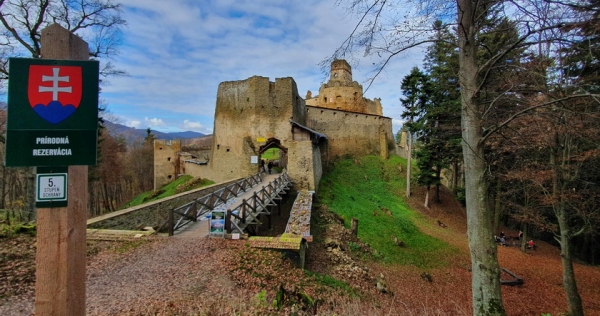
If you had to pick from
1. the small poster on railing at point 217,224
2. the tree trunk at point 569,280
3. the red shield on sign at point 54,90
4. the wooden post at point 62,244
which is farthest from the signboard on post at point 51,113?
the tree trunk at point 569,280

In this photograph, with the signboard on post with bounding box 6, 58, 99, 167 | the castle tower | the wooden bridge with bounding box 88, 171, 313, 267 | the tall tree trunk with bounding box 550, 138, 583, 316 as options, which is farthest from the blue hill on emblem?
the castle tower

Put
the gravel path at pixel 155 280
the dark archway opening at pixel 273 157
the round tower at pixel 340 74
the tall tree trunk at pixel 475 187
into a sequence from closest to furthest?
the tall tree trunk at pixel 475 187, the gravel path at pixel 155 280, the dark archway opening at pixel 273 157, the round tower at pixel 340 74

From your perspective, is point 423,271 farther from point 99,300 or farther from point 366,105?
point 366,105

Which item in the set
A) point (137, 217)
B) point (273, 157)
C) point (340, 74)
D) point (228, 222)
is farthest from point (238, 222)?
point (340, 74)

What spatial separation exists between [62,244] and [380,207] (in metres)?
16.9

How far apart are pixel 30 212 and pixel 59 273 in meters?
11.7

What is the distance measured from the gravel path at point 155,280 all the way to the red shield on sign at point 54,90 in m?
3.10

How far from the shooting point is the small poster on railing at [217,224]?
7.77m

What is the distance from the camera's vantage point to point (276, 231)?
12305mm

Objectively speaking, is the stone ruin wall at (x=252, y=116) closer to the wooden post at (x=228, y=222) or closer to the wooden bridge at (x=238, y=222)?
the wooden bridge at (x=238, y=222)

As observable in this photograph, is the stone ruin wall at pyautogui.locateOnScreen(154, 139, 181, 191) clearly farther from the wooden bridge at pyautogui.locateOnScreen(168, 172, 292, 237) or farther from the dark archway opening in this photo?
the wooden bridge at pyautogui.locateOnScreen(168, 172, 292, 237)

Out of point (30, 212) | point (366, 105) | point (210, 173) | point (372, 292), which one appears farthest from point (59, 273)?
point (366, 105)

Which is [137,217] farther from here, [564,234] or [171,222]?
[564,234]

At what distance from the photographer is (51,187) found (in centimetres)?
Answer: 192
